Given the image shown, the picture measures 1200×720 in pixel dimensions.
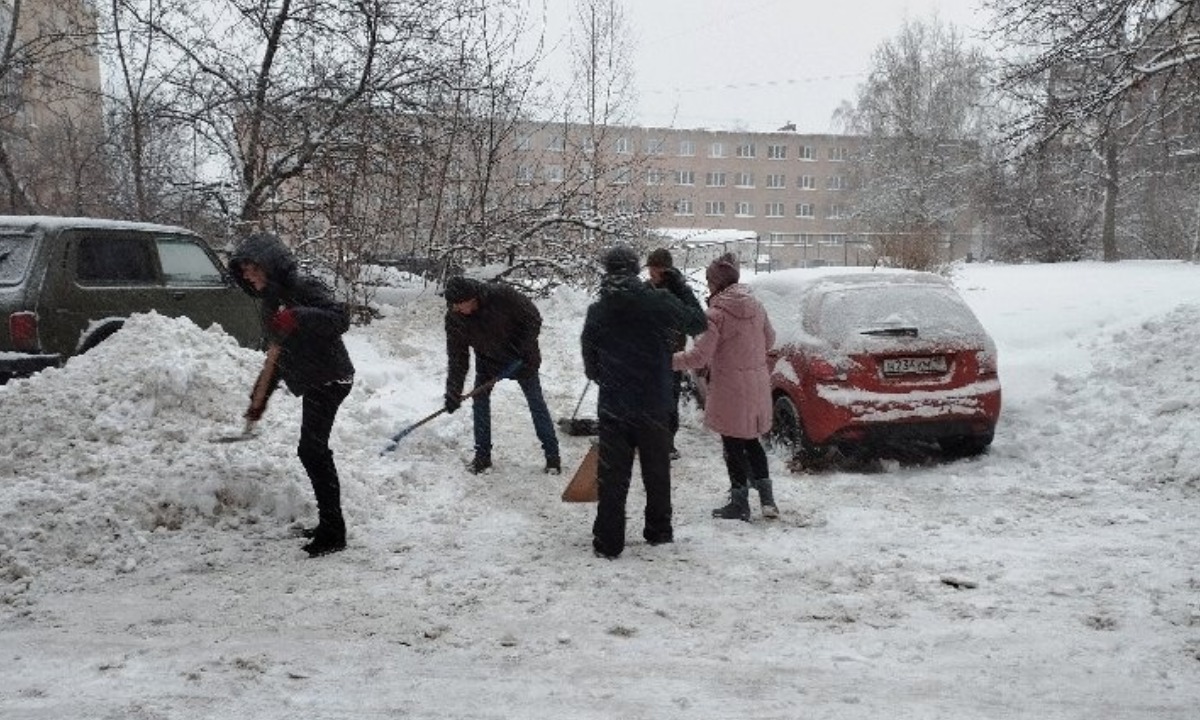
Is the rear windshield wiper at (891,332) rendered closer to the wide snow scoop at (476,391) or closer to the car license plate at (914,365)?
the car license plate at (914,365)

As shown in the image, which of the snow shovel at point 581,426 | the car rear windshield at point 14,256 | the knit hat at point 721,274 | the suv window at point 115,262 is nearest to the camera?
the knit hat at point 721,274

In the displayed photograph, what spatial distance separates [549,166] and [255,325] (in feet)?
24.2

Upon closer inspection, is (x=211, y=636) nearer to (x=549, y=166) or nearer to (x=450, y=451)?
(x=450, y=451)

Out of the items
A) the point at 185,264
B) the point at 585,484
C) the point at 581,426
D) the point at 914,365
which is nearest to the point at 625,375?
the point at 585,484

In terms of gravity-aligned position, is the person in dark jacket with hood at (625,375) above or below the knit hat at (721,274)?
below

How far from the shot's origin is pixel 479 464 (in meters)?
6.87

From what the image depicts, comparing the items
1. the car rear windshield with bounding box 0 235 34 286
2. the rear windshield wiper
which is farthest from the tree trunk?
the car rear windshield with bounding box 0 235 34 286

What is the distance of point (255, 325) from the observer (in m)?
9.44

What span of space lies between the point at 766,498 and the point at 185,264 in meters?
6.26

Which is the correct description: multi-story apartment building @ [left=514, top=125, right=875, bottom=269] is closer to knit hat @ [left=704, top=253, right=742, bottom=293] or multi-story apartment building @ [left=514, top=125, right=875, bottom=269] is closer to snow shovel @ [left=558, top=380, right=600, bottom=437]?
snow shovel @ [left=558, top=380, right=600, bottom=437]

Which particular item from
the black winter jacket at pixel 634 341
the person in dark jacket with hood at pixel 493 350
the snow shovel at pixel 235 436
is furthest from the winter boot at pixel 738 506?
the snow shovel at pixel 235 436

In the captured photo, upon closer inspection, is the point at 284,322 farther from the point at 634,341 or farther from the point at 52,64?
the point at 52,64

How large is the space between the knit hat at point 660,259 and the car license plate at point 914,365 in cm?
179

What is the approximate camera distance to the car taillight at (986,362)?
22.0 feet
